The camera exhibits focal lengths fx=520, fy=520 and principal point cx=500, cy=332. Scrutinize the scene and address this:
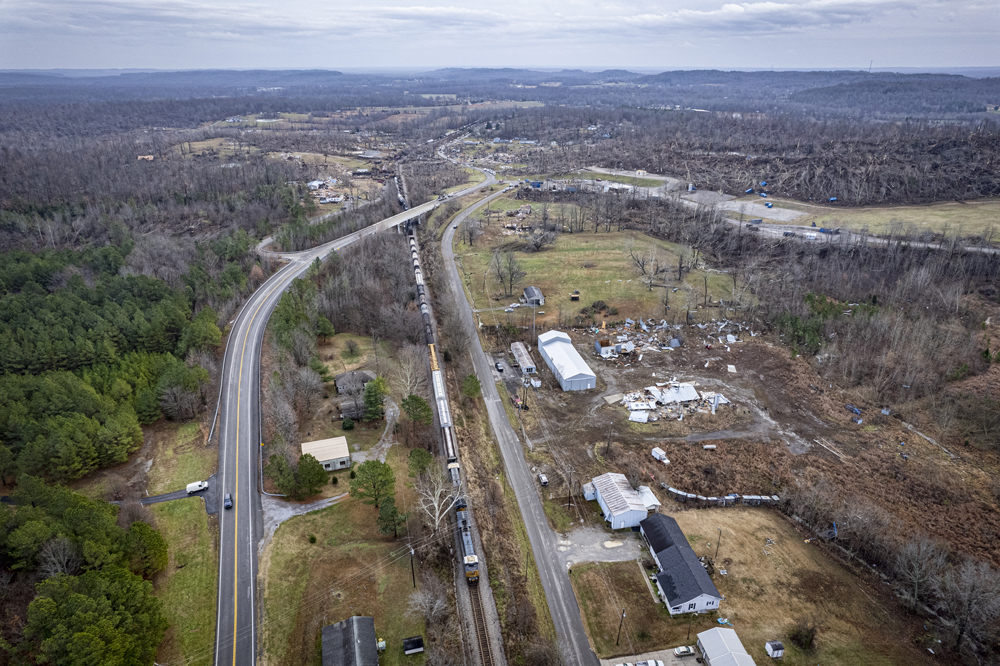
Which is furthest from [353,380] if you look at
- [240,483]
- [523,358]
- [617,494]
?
[617,494]

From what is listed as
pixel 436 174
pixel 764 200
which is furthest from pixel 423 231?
pixel 764 200

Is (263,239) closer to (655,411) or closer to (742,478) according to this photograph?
(655,411)

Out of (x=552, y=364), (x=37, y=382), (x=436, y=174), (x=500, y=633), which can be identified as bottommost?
(x=500, y=633)

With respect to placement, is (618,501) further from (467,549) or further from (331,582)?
(331,582)

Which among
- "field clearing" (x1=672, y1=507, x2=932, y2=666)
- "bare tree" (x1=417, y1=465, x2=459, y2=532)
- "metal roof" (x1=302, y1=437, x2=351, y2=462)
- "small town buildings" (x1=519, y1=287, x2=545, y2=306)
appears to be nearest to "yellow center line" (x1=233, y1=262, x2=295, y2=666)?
"metal roof" (x1=302, y1=437, x2=351, y2=462)

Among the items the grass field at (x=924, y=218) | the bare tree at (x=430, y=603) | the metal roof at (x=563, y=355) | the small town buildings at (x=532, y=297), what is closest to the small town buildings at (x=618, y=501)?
the bare tree at (x=430, y=603)

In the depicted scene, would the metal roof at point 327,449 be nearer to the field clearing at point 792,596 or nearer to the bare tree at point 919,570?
the field clearing at point 792,596

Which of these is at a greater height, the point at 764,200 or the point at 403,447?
the point at 764,200
